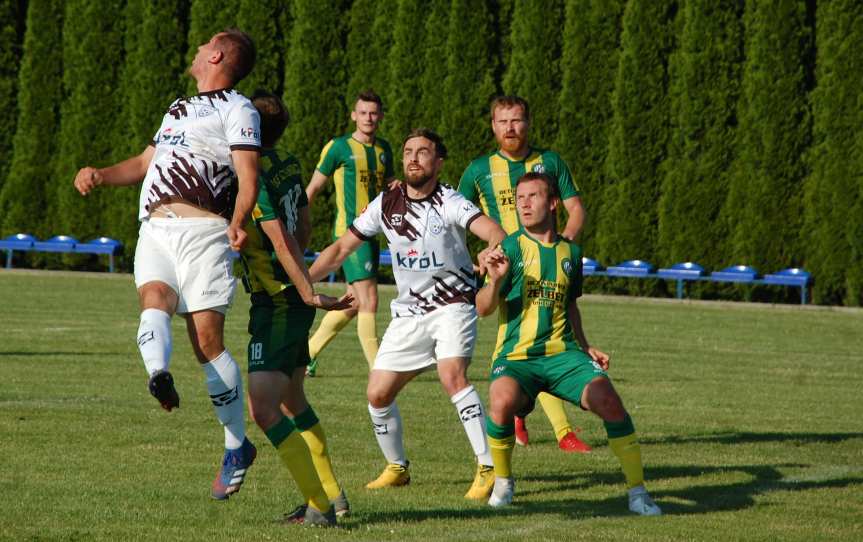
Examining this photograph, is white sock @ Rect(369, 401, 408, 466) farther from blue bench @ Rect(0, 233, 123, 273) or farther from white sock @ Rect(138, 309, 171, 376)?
blue bench @ Rect(0, 233, 123, 273)

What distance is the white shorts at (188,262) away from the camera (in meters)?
6.25

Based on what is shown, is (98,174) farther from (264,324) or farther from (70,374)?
(70,374)

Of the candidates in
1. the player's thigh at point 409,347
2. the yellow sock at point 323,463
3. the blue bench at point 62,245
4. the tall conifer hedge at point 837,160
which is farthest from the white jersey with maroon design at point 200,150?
the blue bench at point 62,245

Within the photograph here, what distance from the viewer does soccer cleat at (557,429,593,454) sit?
30.7 ft

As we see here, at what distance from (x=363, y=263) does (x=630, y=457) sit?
521 cm

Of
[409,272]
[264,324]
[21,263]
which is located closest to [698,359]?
[409,272]

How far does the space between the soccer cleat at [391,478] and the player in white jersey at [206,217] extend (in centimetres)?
136

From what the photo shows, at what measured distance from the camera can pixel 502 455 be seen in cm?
741

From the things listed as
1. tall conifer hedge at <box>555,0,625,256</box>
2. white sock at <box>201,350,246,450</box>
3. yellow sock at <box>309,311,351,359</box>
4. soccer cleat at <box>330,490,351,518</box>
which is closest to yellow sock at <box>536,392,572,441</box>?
soccer cleat at <box>330,490,351,518</box>

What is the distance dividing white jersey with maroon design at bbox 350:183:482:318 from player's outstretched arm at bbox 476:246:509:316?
369 mm

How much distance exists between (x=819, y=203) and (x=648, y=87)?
13.5ft

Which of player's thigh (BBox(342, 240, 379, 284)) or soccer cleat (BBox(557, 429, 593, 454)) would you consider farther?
player's thigh (BBox(342, 240, 379, 284))

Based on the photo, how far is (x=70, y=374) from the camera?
41.4 feet

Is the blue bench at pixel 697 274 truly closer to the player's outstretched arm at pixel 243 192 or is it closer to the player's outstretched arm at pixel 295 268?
the player's outstretched arm at pixel 295 268
